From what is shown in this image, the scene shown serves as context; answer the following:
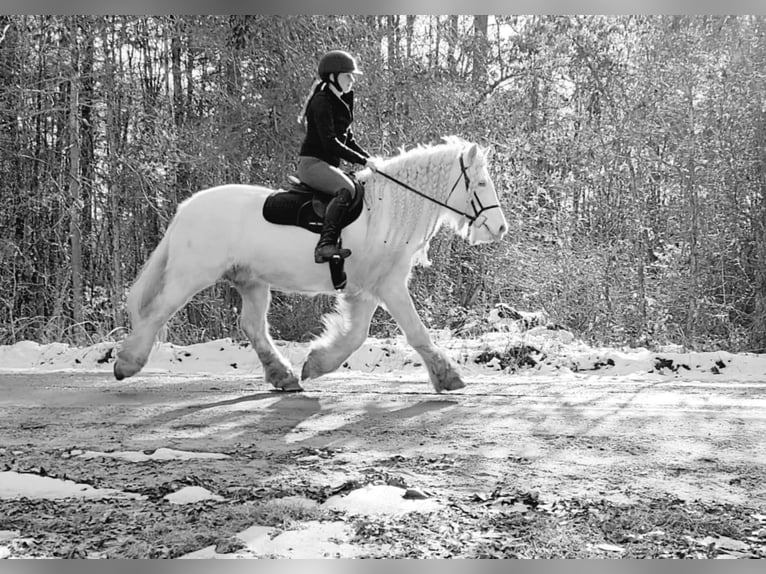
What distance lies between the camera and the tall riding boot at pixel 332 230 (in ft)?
25.2

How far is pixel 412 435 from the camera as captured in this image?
5.71 m

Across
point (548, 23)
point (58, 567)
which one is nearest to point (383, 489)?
point (58, 567)

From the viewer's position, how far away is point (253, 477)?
442 centimetres

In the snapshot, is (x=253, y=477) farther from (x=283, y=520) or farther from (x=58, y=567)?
(x=58, y=567)

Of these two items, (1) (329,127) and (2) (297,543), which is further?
(1) (329,127)

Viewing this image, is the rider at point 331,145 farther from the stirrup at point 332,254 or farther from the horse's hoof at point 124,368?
the horse's hoof at point 124,368

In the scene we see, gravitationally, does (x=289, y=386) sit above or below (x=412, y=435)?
above

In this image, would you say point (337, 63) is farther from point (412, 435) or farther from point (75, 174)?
point (75, 174)

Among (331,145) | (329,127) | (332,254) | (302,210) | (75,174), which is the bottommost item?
(332,254)

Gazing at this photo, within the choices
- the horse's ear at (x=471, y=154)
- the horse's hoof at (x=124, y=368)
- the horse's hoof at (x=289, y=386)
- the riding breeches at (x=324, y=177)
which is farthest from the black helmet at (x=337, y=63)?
the horse's hoof at (x=124, y=368)

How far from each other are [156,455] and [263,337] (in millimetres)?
3529

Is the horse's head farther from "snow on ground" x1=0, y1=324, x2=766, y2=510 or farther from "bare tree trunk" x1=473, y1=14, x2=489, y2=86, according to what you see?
"bare tree trunk" x1=473, y1=14, x2=489, y2=86

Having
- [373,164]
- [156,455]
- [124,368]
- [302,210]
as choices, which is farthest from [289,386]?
[156,455]

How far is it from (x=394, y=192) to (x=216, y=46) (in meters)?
10.1
